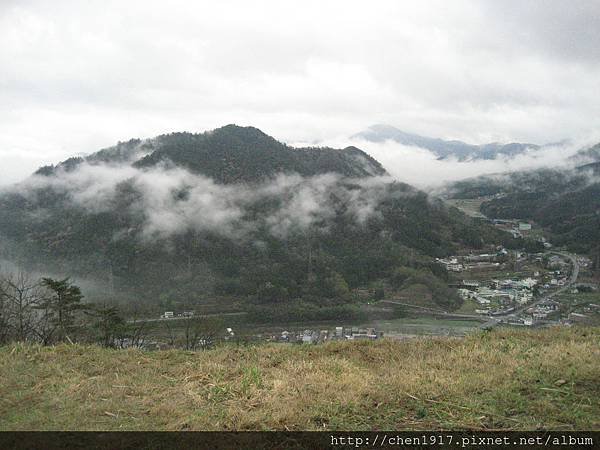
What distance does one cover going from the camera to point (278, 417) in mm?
4152

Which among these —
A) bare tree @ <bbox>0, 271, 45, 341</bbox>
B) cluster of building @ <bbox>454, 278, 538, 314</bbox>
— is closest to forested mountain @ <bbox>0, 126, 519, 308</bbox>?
cluster of building @ <bbox>454, 278, 538, 314</bbox>

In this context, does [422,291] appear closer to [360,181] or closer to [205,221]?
[205,221]

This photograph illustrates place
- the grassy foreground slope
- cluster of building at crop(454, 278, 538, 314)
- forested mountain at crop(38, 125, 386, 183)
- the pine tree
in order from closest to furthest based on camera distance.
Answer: the grassy foreground slope, the pine tree, cluster of building at crop(454, 278, 538, 314), forested mountain at crop(38, 125, 386, 183)

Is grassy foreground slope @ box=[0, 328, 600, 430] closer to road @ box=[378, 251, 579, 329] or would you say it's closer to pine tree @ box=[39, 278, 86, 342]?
pine tree @ box=[39, 278, 86, 342]

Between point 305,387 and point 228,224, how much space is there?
183ft

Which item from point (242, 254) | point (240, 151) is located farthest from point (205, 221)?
point (240, 151)

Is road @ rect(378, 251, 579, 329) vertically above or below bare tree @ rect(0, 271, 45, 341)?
below

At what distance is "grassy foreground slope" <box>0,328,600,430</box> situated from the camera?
13.7 feet

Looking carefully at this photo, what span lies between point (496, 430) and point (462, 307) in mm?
29875

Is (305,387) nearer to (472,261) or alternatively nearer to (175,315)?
(175,315)

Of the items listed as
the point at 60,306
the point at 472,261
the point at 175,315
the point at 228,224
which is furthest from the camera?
the point at 228,224

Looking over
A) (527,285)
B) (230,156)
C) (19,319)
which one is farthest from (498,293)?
(230,156)

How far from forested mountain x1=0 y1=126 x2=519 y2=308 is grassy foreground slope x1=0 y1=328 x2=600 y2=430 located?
1144 inches

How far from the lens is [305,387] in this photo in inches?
195
